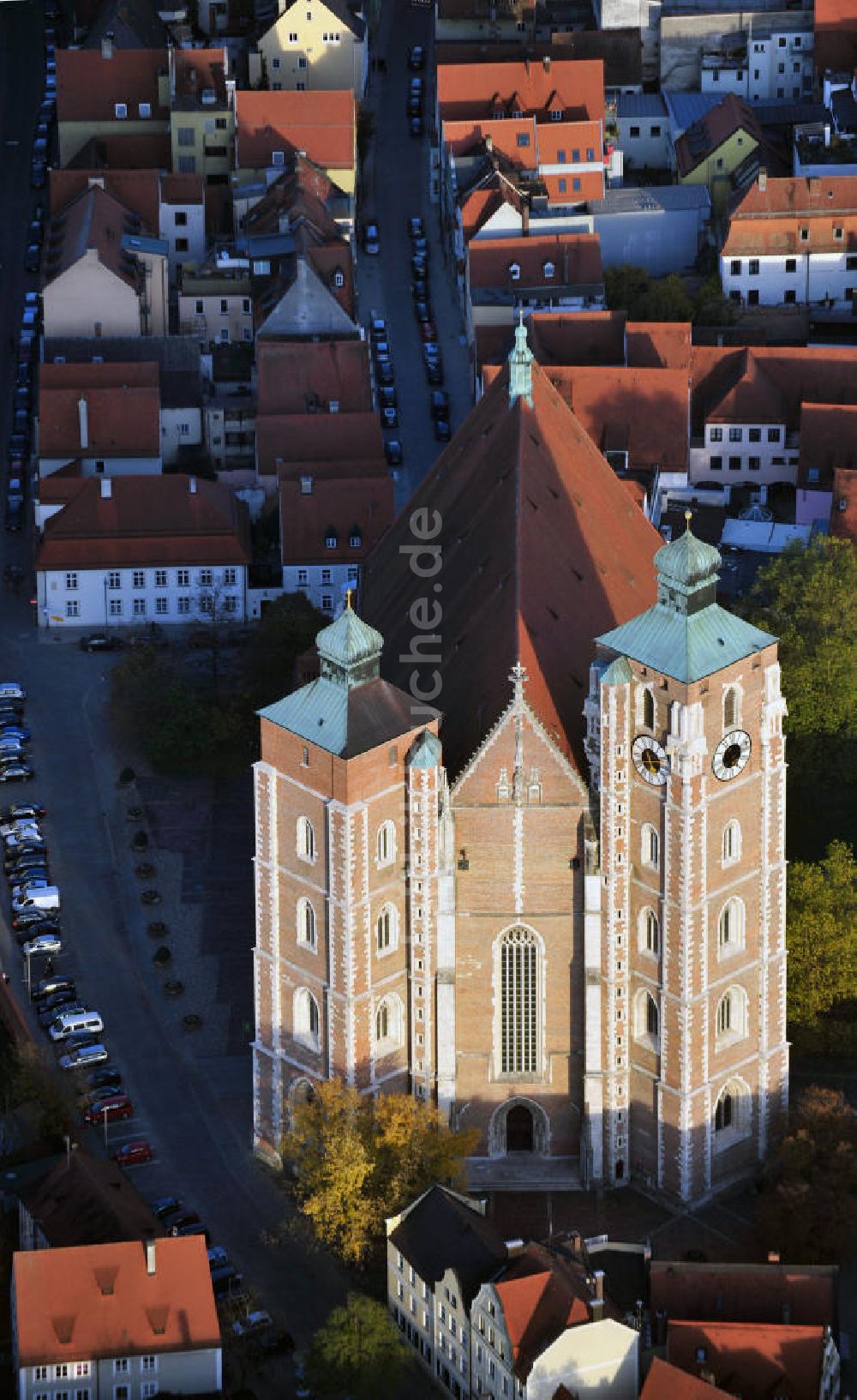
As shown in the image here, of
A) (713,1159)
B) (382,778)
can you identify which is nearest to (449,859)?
(382,778)

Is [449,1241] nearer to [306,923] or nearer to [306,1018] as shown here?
[306,1018]

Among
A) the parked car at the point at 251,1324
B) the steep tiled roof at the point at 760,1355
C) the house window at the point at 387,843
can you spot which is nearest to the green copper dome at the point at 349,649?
the house window at the point at 387,843

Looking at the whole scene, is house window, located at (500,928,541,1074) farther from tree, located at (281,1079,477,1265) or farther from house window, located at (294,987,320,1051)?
house window, located at (294,987,320,1051)

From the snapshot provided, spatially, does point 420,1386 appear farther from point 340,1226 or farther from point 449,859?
point 449,859

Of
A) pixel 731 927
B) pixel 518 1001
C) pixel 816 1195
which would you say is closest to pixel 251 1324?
pixel 518 1001

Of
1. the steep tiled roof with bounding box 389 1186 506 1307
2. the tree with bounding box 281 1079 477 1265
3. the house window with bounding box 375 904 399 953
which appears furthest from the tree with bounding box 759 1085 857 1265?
the house window with bounding box 375 904 399 953
